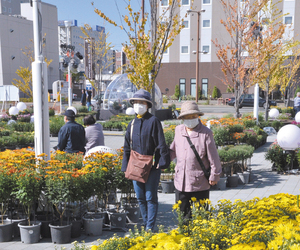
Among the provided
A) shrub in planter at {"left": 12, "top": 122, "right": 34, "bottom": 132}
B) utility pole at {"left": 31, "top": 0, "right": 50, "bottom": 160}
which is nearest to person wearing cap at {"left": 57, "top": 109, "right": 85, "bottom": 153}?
utility pole at {"left": 31, "top": 0, "right": 50, "bottom": 160}

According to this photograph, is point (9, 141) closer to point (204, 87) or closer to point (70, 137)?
point (70, 137)

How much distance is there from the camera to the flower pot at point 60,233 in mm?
4574

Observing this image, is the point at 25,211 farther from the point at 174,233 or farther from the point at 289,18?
the point at 289,18

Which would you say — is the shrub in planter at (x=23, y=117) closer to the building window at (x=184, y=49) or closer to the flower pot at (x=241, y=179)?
the flower pot at (x=241, y=179)

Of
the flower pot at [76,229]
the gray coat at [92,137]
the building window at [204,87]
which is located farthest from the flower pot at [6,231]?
the building window at [204,87]

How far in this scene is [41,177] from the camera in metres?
4.61

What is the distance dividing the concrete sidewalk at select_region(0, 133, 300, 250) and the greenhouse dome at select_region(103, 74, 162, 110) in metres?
15.2

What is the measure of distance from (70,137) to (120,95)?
18741 mm

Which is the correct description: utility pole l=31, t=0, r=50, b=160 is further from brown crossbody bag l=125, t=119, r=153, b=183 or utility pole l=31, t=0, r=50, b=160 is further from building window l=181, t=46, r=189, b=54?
building window l=181, t=46, r=189, b=54

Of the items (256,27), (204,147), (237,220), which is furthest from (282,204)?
(256,27)

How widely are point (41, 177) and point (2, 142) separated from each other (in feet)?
25.3

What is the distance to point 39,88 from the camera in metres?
5.28

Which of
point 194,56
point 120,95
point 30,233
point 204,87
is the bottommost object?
point 30,233

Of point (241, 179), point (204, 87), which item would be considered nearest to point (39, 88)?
point (241, 179)
